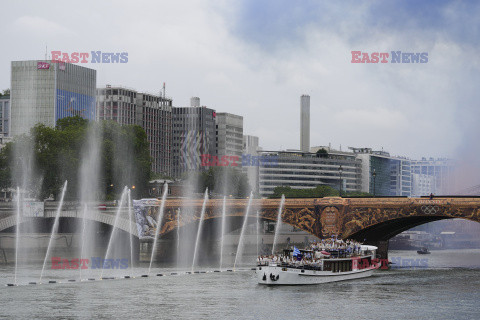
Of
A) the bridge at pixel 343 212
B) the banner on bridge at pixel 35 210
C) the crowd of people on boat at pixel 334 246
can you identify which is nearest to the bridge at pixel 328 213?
the bridge at pixel 343 212

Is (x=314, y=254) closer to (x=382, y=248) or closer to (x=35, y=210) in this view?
(x=382, y=248)

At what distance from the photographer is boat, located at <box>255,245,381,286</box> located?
10594 centimetres

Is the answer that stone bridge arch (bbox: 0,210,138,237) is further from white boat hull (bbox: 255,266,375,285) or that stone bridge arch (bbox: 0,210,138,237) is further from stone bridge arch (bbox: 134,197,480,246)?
white boat hull (bbox: 255,266,375,285)

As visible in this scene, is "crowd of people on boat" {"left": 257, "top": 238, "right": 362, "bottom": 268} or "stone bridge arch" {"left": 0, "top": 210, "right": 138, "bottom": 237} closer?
"crowd of people on boat" {"left": 257, "top": 238, "right": 362, "bottom": 268}

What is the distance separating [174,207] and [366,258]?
37371mm

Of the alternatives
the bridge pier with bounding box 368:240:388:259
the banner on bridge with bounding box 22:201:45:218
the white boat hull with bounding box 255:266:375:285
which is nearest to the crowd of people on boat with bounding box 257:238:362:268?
the white boat hull with bounding box 255:266:375:285

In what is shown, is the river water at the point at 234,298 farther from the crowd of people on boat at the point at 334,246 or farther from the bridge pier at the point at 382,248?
the bridge pier at the point at 382,248

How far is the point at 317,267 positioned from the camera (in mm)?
112375

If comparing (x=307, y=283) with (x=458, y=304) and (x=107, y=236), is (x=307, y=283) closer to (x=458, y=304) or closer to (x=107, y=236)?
(x=458, y=304)

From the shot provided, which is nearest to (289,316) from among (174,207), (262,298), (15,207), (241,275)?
(262,298)

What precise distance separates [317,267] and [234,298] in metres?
21.9

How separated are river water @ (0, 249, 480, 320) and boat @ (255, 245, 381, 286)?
6.34ft

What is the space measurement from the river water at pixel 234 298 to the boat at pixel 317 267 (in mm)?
1933

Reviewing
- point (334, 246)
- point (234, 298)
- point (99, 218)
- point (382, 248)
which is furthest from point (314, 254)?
point (99, 218)
